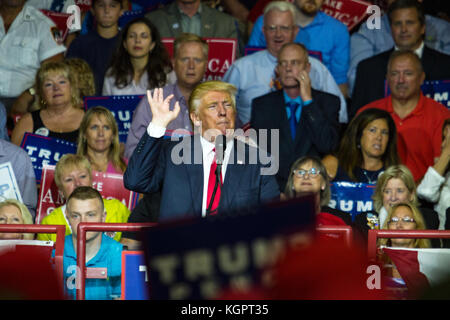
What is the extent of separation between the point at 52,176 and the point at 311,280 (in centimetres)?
467

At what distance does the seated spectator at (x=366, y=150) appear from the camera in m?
6.29

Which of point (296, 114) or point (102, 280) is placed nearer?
point (102, 280)

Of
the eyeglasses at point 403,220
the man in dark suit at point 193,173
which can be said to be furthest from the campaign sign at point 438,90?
the man in dark suit at point 193,173

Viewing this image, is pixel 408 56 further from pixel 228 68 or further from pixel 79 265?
pixel 79 265

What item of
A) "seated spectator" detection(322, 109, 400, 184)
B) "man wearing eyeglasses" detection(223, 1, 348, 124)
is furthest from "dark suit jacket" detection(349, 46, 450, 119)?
"seated spectator" detection(322, 109, 400, 184)

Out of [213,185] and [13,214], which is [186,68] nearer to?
[13,214]

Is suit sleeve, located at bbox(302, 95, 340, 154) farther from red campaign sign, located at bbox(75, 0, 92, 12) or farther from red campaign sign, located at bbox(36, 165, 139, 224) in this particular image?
red campaign sign, located at bbox(75, 0, 92, 12)

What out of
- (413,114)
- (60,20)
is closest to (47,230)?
(413,114)

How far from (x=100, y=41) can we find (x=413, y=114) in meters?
2.77

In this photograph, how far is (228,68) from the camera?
7457 millimetres

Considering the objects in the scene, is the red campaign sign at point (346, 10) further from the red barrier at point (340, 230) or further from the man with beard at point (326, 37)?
the red barrier at point (340, 230)

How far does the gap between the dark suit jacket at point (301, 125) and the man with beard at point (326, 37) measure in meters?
1.06

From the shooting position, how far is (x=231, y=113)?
4.42 meters
